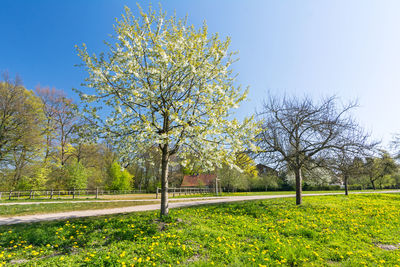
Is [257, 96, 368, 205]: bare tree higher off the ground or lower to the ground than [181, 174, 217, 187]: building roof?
higher

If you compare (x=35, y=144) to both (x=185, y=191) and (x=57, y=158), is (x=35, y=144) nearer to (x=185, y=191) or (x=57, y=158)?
(x=57, y=158)

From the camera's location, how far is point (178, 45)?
8008 millimetres

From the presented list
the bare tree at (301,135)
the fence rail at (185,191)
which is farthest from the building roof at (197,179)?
the bare tree at (301,135)

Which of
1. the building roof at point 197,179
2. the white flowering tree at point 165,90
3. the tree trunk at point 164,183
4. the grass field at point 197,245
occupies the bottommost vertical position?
the building roof at point 197,179

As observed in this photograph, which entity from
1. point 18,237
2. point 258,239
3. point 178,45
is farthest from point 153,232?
point 178,45

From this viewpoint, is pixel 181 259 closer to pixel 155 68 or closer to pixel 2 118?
pixel 155 68

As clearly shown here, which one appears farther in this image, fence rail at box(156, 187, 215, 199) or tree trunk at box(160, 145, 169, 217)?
fence rail at box(156, 187, 215, 199)

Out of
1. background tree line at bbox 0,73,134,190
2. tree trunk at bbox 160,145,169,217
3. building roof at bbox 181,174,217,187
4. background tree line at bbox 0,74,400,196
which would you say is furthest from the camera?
building roof at bbox 181,174,217,187

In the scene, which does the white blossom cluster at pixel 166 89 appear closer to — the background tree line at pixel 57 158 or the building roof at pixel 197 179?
the background tree line at pixel 57 158

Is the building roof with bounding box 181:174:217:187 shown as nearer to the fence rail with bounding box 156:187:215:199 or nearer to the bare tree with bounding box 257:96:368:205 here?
the fence rail with bounding box 156:187:215:199

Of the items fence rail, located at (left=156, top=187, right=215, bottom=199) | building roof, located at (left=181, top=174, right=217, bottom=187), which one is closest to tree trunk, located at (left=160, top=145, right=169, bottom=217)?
fence rail, located at (left=156, top=187, right=215, bottom=199)

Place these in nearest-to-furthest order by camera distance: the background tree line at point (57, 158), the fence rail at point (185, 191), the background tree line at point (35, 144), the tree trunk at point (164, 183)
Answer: the tree trunk at point (164, 183) < the background tree line at point (57, 158) < the background tree line at point (35, 144) < the fence rail at point (185, 191)

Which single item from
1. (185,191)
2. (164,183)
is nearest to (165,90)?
(164,183)

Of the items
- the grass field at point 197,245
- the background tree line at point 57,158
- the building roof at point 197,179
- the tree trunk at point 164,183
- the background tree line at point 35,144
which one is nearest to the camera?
the grass field at point 197,245
